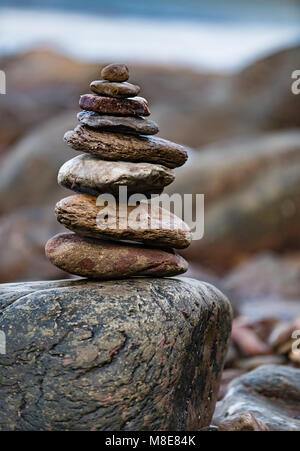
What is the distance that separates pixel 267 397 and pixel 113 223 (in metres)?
Answer: 2.35

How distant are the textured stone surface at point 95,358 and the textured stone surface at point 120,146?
0.92 metres

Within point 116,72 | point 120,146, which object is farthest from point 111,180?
point 116,72

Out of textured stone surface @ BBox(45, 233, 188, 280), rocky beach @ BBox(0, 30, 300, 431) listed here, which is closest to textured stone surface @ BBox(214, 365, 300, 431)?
rocky beach @ BBox(0, 30, 300, 431)

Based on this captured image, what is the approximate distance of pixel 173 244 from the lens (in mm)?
4582

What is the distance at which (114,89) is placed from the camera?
4.34 m

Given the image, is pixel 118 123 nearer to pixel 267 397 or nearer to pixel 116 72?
pixel 116 72

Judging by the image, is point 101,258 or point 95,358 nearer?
point 95,358

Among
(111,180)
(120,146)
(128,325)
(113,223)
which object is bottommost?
(128,325)

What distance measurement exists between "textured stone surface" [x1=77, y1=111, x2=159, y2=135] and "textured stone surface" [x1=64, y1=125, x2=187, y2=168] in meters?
0.05

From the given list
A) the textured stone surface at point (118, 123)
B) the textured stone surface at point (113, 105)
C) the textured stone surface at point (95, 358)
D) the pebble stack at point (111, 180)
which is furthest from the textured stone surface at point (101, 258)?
the textured stone surface at point (113, 105)

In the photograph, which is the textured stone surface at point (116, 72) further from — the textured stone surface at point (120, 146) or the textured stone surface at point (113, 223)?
the textured stone surface at point (113, 223)

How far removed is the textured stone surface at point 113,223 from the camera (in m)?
4.30

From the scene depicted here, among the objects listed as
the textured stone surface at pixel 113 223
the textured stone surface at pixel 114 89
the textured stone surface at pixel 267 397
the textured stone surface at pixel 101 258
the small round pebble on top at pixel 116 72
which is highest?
the small round pebble on top at pixel 116 72

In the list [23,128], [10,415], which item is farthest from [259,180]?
[10,415]
